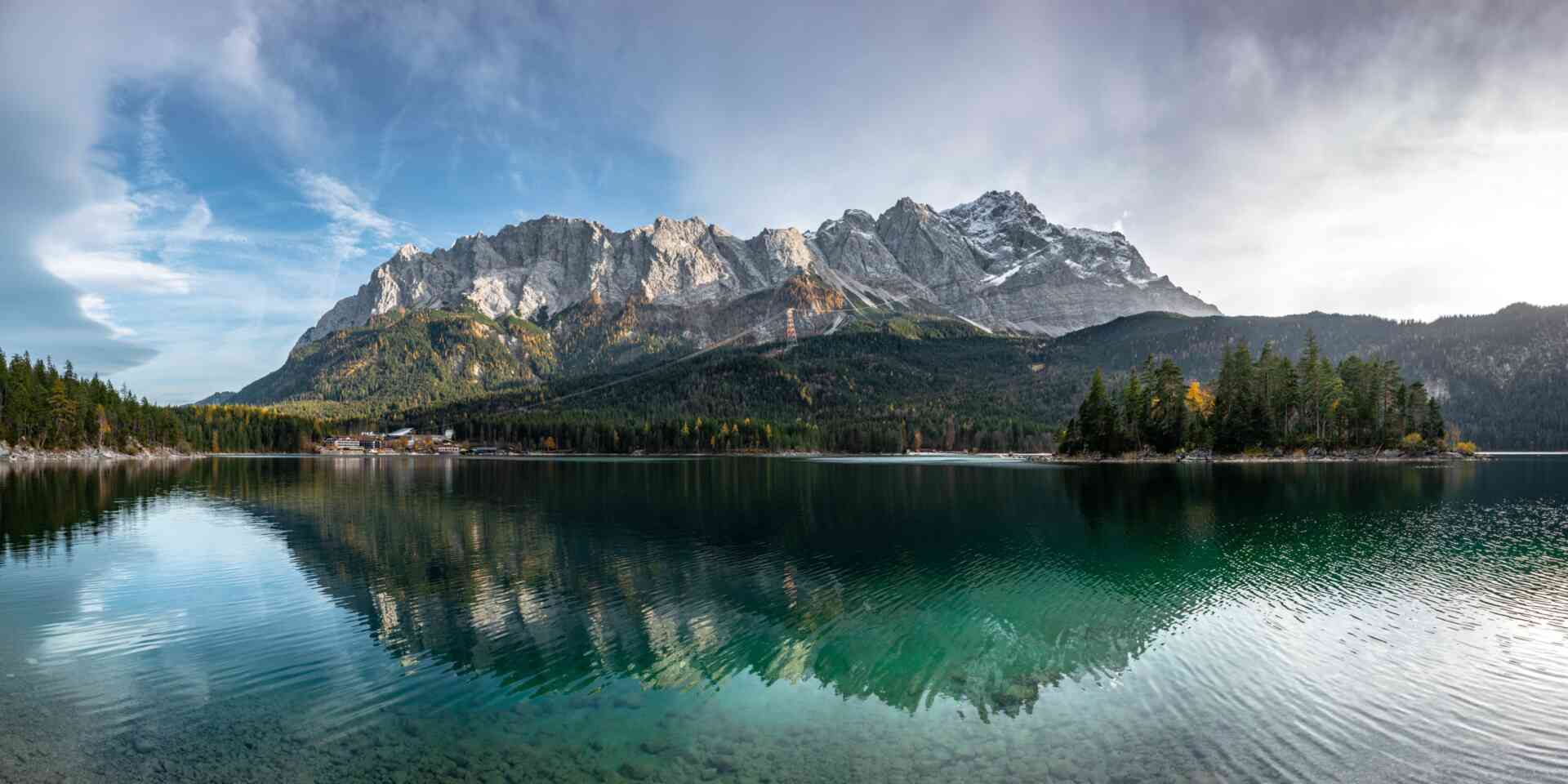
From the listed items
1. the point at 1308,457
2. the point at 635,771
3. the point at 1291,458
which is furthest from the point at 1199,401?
the point at 635,771

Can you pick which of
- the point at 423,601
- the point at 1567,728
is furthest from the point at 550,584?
the point at 1567,728

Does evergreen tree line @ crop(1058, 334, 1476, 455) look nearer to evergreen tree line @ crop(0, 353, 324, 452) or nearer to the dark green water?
the dark green water

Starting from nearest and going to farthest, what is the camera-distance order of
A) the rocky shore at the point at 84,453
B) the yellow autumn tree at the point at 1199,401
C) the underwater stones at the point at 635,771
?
the underwater stones at the point at 635,771 < the rocky shore at the point at 84,453 < the yellow autumn tree at the point at 1199,401

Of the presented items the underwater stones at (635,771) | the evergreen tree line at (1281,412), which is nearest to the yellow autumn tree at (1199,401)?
the evergreen tree line at (1281,412)

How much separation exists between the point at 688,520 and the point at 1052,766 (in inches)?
1726

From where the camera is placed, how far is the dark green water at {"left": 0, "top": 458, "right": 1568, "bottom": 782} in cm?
1515

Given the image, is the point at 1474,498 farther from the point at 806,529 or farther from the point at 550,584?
the point at 550,584

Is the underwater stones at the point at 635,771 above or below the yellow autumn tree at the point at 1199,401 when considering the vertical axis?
below

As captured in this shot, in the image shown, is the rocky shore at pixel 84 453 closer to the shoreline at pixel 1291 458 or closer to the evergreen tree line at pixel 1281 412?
the shoreline at pixel 1291 458

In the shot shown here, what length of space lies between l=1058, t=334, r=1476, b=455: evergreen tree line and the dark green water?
86.3 meters

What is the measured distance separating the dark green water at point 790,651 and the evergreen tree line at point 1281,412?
283ft

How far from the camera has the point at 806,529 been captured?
50375 millimetres

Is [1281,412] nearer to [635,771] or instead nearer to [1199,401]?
[1199,401]

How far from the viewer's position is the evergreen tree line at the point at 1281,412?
129125 mm
